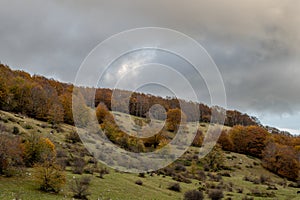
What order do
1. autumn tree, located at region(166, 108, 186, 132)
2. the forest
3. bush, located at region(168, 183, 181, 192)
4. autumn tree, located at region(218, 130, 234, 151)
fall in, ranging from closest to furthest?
1. the forest
2. bush, located at region(168, 183, 181, 192)
3. autumn tree, located at region(166, 108, 186, 132)
4. autumn tree, located at region(218, 130, 234, 151)

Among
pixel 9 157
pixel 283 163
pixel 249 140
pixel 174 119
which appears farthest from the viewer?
pixel 249 140

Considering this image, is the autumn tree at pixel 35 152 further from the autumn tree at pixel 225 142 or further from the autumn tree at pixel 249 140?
the autumn tree at pixel 249 140

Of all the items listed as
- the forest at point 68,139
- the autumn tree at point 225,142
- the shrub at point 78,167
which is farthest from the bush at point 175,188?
the autumn tree at point 225,142

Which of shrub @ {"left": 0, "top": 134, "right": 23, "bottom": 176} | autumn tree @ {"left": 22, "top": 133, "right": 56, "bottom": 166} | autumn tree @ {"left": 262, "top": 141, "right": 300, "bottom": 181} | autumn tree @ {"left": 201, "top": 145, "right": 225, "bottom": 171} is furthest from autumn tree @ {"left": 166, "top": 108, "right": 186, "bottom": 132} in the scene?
shrub @ {"left": 0, "top": 134, "right": 23, "bottom": 176}

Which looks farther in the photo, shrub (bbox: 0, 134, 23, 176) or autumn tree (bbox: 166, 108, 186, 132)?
autumn tree (bbox: 166, 108, 186, 132)

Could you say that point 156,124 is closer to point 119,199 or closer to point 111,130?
point 111,130

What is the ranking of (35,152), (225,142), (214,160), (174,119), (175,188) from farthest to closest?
(225,142)
(174,119)
(214,160)
(175,188)
(35,152)

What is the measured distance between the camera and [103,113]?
98.4 m

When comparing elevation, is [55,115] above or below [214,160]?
above

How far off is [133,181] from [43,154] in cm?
1061

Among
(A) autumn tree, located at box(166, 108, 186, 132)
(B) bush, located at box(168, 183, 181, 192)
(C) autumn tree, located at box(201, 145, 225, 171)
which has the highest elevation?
(A) autumn tree, located at box(166, 108, 186, 132)

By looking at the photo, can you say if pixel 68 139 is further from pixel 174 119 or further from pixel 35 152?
pixel 174 119

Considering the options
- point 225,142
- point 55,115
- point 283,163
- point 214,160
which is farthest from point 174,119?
point 55,115

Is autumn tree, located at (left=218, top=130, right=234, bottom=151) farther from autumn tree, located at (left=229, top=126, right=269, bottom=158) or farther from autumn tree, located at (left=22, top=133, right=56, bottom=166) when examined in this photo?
autumn tree, located at (left=22, top=133, right=56, bottom=166)
